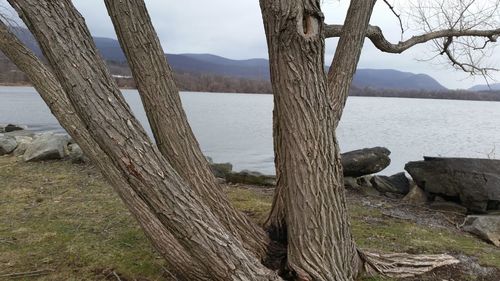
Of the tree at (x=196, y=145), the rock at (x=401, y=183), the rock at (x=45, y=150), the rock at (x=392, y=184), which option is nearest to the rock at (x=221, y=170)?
the rock at (x=392, y=184)

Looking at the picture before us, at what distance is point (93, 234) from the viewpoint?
5.49 metres

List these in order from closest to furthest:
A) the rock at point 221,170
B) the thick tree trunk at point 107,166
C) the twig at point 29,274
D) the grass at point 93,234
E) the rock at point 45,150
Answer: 1. the thick tree trunk at point 107,166
2. the twig at point 29,274
3. the grass at point 93,234
4. the rock at point 221,170
5. the rock at point 45,150

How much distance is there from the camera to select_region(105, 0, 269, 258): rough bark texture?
3514 millimetres

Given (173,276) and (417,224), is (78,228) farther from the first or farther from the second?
(417,224)

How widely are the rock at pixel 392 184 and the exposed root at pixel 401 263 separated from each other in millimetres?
4813

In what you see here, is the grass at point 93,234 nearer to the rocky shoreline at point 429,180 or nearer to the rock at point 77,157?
the rocky shoreline at point 429,180

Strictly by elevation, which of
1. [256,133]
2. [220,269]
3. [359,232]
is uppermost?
[220,269]

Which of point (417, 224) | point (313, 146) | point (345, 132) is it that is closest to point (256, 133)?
point (345, 132)

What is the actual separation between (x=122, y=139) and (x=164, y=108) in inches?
39.5

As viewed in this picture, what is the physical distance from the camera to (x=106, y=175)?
306 cm

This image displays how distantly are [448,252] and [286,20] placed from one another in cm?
383

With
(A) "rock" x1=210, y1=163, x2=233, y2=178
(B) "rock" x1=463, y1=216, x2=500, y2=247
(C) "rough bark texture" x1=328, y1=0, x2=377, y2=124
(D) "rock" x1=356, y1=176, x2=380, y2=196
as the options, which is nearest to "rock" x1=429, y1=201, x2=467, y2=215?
(B) "rock" x1=463, y1=216, x2=500, y2=247

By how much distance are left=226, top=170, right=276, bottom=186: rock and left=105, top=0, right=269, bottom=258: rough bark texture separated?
5.21 metres

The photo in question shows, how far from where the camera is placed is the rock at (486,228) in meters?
6.38
